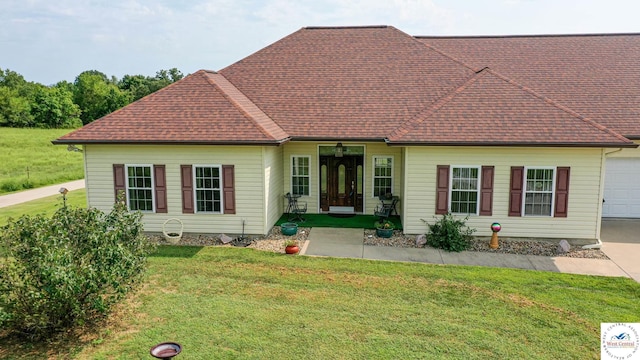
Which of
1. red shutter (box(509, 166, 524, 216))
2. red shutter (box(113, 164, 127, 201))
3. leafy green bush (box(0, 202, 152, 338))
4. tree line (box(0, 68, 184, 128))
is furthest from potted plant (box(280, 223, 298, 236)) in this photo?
tree line (box(0, 68, 184, 128))

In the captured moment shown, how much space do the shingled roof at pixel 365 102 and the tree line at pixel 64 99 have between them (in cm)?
5957

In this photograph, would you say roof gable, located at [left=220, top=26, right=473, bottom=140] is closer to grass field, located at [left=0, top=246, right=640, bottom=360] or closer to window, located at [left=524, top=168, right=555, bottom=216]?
window, located at [left=524, top=168, right=555, bottom=216]

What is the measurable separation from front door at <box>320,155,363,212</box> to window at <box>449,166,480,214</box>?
365 centimetres

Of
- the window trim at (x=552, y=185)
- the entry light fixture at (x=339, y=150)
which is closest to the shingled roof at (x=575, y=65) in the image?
the window trim at (x=552, y=185)

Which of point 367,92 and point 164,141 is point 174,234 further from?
point 367,92

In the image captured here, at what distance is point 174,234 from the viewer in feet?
42.0

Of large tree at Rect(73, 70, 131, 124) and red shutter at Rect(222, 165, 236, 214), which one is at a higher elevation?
large tree at Rect(73, 70, 131, 124)

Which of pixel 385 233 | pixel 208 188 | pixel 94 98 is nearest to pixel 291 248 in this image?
pixel 385 233

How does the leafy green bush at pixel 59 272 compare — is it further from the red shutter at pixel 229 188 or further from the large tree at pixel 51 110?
the large tree at pixel 51 110

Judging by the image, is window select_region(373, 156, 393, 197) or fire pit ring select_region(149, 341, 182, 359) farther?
window select_region(373, 156, 393, 197)

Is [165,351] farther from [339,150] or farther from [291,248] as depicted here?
[339,150]

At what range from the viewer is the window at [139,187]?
12.8 metres

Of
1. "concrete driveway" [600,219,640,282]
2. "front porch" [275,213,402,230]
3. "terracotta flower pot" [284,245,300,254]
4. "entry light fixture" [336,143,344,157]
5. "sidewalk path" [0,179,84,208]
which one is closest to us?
"concrete driveway" [600,219,640,282]

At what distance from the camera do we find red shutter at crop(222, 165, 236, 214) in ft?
41.3
